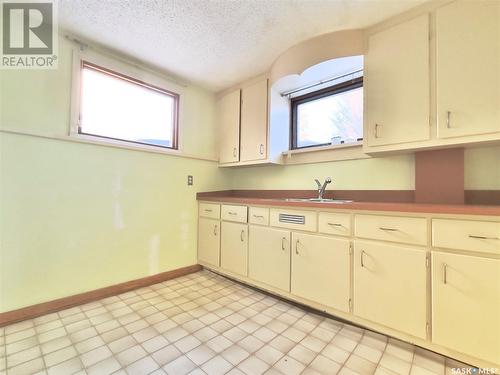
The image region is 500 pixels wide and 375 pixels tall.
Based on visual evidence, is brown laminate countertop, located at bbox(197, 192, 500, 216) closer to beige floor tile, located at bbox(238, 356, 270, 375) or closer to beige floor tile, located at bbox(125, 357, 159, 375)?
beige floor tile, located at bbox(238, 356, 270, 375)

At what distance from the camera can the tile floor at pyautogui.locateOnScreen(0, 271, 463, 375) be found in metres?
1.28

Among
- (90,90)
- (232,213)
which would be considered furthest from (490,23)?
(90,90)

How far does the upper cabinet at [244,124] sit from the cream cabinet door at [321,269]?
1090 mm

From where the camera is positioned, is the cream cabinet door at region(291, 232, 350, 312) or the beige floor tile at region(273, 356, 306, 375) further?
the cream cabinet door at region(291, 232, 350, 312)

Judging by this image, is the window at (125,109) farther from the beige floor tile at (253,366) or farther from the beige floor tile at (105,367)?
the beige floor tile at (253,366)

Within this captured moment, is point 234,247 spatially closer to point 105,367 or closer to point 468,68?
point 105,367

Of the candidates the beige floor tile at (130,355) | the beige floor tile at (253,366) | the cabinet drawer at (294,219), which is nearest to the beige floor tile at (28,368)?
the beige floor tile at (130,355)

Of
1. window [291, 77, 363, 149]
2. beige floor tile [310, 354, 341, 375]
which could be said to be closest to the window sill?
window [291, 77, 363, 149]

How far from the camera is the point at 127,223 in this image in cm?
229

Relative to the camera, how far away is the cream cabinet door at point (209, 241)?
8.59 ft

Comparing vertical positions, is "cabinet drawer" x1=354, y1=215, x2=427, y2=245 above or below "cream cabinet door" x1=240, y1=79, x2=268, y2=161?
below

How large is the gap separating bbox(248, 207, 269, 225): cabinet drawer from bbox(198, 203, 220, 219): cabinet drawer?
0.50 meters

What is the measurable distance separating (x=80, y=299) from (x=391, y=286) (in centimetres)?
242

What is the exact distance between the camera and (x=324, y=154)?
2314 mm
